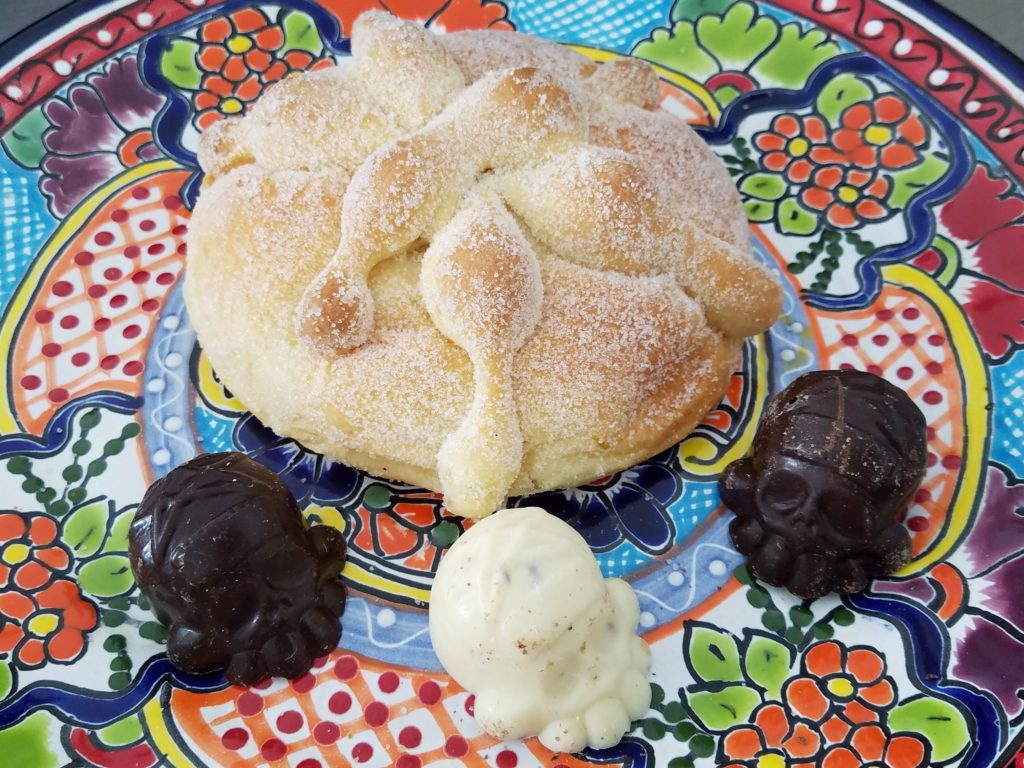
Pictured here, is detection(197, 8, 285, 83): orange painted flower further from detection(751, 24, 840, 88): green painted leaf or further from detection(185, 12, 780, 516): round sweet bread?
detection(751, 24, 840, 88): green painted leaf

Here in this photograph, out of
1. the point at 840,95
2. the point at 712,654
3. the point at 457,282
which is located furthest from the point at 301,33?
the point at 712,654

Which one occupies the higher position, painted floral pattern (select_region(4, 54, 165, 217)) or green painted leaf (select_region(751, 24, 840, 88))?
green painted leaf (select_region(751, 24, 840, 88))

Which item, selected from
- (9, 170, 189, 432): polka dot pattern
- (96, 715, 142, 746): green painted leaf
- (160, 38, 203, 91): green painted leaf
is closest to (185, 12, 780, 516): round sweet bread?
(9, 170, 189, 432): polka dot pattern

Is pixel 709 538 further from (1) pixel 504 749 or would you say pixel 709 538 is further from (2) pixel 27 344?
(2) pixel 27 344

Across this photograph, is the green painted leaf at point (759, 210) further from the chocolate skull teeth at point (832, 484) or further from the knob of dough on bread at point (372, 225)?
the knob of dough on bread at point (372, 225)

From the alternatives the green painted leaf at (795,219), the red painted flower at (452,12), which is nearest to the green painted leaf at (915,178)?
the green painted leaf at (795,219)

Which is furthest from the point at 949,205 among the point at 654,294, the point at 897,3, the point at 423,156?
the point at 423,156
